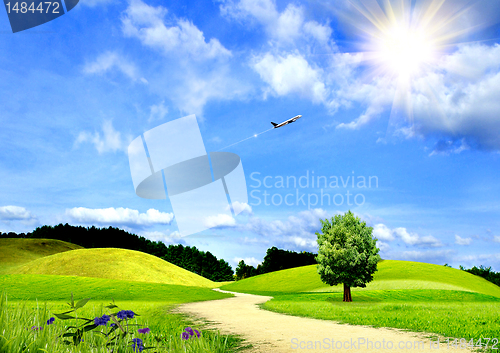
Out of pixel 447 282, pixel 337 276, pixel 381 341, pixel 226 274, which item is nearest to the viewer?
pixel 381 341

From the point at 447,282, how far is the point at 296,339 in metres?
57.5

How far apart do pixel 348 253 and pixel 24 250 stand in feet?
333

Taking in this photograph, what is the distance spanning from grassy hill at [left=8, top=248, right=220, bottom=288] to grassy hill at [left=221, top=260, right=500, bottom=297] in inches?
811

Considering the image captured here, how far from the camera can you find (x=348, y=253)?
3175cm

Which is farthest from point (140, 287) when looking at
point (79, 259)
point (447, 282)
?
point (447, 282)

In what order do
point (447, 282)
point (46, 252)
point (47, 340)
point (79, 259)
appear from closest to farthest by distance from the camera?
point (47, 340) < point (447, 282) < point (79, 259) < point (46, 252)

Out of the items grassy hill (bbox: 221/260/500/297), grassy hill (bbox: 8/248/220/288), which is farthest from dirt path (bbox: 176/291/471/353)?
grassy hill (bbox: 8/248/220/288)

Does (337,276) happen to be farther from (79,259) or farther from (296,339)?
(79,259)

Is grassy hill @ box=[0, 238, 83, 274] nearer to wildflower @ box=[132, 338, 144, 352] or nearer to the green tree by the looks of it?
the green tree

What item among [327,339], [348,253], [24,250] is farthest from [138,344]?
[24,250]

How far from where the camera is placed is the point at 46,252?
99.6 metres

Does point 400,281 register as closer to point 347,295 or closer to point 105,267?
point 347,295

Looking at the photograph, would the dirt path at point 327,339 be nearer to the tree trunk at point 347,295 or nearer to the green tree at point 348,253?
the green tree at point 348,253

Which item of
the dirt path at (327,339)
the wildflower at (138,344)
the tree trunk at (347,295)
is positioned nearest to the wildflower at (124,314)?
the wildflower at (138,344)
